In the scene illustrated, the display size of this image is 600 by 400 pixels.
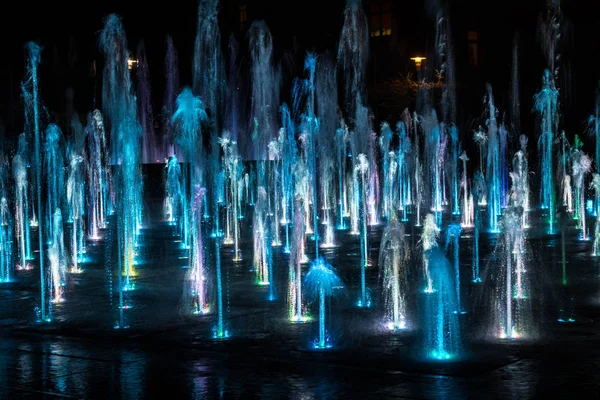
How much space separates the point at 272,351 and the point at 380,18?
42.9 m

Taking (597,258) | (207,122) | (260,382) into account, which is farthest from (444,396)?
(207,122)

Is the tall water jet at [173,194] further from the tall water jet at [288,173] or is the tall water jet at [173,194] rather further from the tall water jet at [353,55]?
the tall water jet at [353,55]

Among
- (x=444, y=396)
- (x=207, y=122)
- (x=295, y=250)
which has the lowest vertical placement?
(x=444, y=396)

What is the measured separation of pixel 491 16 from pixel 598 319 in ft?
133

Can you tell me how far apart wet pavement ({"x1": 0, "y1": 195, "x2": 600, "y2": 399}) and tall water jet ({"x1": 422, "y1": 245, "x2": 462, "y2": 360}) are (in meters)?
0.12

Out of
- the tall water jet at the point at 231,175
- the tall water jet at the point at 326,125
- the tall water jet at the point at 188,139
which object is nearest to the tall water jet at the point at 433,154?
the tall water jet at the point at 326,125

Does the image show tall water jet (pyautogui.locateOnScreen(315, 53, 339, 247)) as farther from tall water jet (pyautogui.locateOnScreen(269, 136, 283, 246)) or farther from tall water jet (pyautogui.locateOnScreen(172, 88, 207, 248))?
tall water jet (pyautogui.locateOnScreen(172, 88, 207, 248))

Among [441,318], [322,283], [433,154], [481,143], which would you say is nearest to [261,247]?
[322,283]

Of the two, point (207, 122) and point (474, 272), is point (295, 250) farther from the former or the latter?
point (207, 122)

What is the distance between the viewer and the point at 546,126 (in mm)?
37500

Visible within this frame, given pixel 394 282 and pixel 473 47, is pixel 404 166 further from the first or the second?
pixel 394 282

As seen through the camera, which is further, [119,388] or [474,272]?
[474,272]

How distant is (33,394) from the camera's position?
696 cm

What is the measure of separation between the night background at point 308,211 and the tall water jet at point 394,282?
0.05 m
